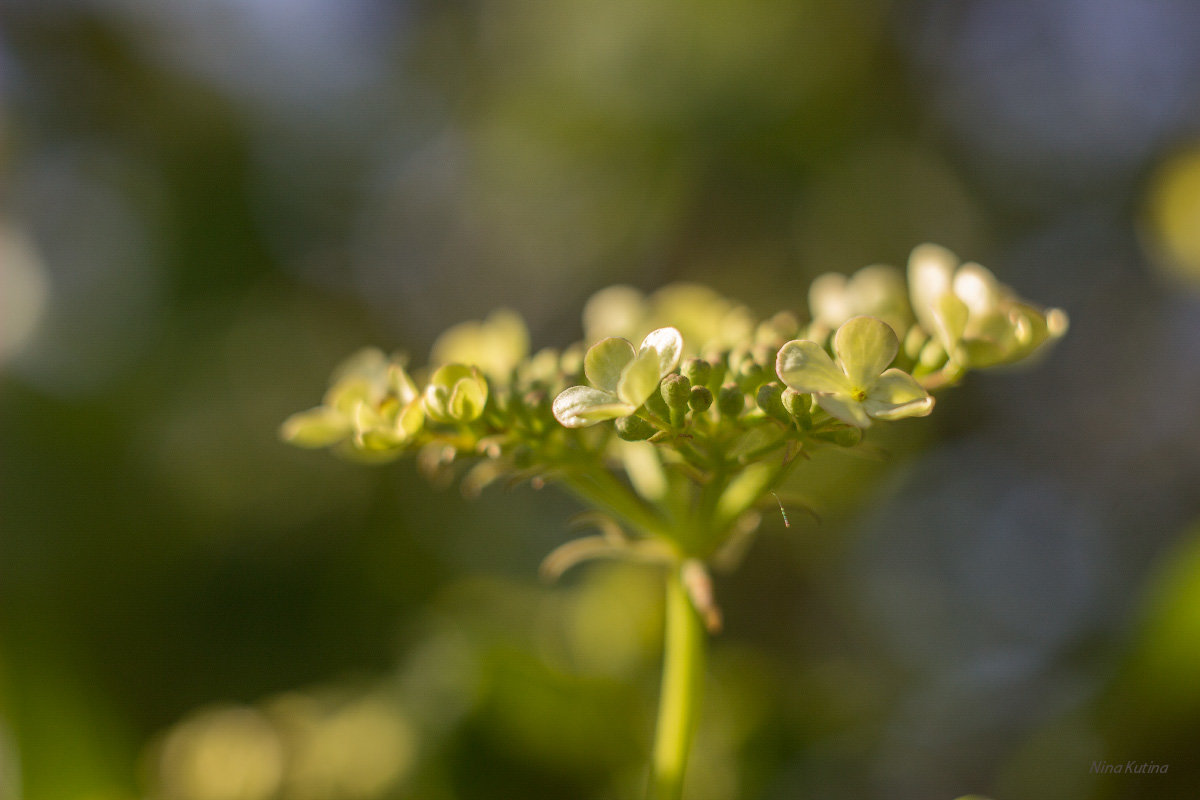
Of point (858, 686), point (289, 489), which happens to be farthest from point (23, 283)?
point (858, 686)

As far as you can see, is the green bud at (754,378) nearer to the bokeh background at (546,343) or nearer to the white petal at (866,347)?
the white petal at (866,347)

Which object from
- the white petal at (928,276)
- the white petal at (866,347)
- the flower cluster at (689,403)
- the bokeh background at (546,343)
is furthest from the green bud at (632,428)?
the bokeh background at (546,343)

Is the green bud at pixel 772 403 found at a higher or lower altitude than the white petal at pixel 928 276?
lower

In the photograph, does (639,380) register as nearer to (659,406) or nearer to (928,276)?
(659,406)

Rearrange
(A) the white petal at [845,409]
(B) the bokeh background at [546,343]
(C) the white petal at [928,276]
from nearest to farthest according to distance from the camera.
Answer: (A) the white petal at [845,409], (C) the white petal at [928,276], (B) the bokeh background at [546,343]

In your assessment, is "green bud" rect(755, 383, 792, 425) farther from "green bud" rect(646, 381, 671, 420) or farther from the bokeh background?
the bokeh background

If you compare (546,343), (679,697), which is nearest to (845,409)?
(679,697)

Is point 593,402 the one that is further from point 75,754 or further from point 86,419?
point 86,419
